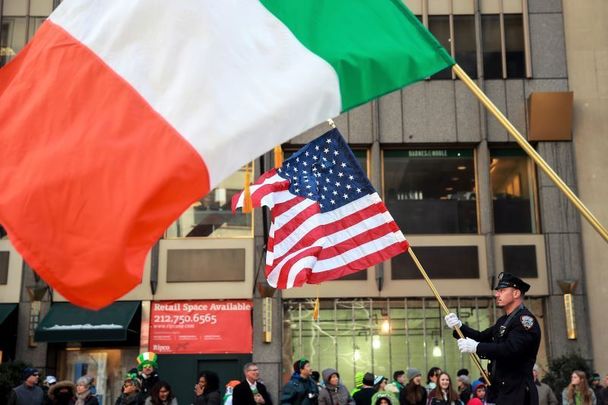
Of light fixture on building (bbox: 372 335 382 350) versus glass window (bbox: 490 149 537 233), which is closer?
light fixture on building (bbox: 372 335 382 350)

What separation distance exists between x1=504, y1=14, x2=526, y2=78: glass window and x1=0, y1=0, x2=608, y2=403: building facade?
40mm

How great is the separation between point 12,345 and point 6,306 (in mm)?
1032

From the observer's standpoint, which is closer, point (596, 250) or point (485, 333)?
point (485, 333)

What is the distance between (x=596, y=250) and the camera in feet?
70.9

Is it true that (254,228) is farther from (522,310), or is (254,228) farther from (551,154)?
(522,310)

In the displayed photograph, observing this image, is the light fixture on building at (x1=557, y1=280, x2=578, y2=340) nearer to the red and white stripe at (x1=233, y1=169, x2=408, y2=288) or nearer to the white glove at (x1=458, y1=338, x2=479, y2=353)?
the red and white stripe at (x1=233, y1=169, x2=408, y2=288)

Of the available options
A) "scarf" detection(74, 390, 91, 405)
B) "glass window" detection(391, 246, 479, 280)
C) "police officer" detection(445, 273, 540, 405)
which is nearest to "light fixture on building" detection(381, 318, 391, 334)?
"glass window" detection(391, 246, 479, 280)

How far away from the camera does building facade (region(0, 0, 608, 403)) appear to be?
69.7 ft

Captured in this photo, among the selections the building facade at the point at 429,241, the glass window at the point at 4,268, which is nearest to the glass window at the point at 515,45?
the building facade at the point at 429,241

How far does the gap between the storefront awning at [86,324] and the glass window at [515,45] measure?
12134mm

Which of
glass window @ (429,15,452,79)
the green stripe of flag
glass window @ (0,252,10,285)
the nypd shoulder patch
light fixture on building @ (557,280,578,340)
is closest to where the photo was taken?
the green stripe of flag

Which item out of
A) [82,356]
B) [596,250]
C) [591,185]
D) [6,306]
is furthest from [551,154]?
[6,306]

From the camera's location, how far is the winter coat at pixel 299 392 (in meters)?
14.0

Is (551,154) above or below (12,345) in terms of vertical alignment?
above
